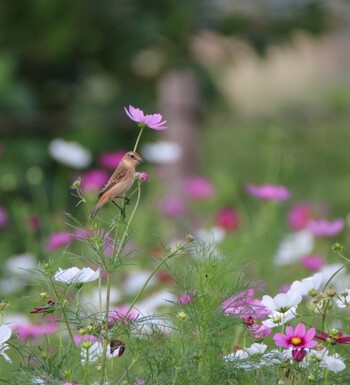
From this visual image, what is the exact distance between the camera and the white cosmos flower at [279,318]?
2.04 meters

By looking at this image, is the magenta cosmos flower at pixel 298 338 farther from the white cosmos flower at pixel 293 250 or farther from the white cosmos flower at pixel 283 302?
the white cosmos flower at pixel 293 250

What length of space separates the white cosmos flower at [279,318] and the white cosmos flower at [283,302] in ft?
0.05

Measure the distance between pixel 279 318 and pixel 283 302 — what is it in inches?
1.7

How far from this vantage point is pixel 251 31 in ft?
23.1

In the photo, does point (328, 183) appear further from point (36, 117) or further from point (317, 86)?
point (317, 86)

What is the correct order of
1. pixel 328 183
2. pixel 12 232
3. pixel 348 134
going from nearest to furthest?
pixel 12 232, pixel 328 183, pixel 348 134

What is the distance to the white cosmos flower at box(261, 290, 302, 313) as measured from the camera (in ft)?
6.75

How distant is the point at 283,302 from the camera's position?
2064 mm

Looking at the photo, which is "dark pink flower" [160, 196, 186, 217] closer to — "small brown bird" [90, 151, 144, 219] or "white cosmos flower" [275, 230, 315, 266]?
"white cosmos flower" [275, 230, 315, 266]

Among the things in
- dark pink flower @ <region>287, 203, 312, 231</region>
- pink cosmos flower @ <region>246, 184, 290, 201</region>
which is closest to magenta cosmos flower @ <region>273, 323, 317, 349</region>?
pink cosmos flower @ <region>246, 184, 290, 201</region>

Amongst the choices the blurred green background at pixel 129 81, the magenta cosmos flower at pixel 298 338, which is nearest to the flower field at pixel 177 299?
the magenta cosmos flower at pixel 298 338

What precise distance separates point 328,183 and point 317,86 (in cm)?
293

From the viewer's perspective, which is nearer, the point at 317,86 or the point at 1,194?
the point at 1,194

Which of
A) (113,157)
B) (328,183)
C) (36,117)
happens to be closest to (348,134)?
(328,183)
